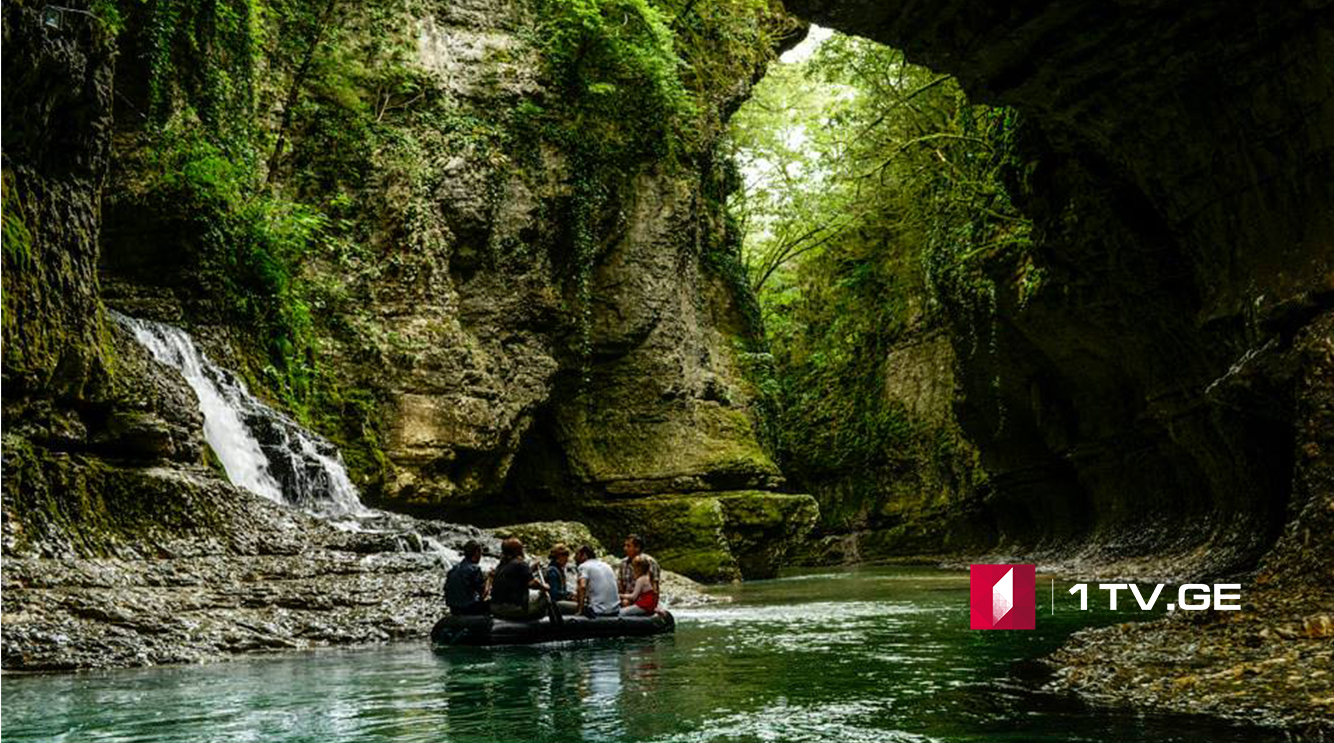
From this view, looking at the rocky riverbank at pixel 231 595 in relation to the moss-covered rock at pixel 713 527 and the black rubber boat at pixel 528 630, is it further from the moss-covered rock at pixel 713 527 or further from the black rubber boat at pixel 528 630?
the moss-covered rock at pixel 713 527

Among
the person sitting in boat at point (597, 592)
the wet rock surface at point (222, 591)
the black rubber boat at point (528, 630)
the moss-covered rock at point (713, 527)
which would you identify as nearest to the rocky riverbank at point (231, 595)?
the wet rock surface at point (222, 591)

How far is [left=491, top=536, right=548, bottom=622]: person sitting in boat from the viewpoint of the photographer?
11094 mm

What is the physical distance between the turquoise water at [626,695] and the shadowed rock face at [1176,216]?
12.0ft

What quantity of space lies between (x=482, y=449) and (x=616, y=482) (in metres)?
3.51

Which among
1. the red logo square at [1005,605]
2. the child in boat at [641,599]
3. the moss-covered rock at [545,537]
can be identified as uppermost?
the moss-covered rock at [545,537]

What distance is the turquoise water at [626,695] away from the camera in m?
6.04

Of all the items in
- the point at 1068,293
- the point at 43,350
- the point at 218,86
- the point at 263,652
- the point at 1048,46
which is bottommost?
the point at 263,652

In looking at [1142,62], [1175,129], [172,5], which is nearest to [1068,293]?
[1175,129]

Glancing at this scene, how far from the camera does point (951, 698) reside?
6887 mm

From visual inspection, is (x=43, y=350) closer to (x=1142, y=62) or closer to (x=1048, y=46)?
(x=1048, y=46)

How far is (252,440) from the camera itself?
15.4 metres

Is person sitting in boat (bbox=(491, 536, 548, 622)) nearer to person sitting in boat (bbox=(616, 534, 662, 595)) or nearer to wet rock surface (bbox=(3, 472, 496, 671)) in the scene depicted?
wet rock surface (bbox=(3, 472, 496, 671))

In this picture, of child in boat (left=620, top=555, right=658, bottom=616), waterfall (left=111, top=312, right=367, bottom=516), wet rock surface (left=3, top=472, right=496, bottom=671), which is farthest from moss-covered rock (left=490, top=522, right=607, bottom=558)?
child in boat (left=620, top=555, right=658, bottom=616)

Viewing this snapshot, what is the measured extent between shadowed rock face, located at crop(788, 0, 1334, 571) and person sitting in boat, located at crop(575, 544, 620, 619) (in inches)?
237
